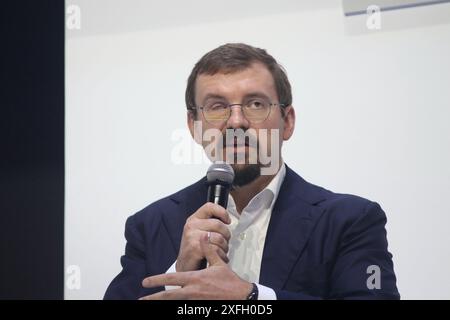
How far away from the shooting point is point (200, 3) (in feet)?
8.14

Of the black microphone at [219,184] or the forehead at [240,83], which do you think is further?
the forehead at [240,83]

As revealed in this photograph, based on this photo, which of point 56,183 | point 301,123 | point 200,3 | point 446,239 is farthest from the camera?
point 56,183

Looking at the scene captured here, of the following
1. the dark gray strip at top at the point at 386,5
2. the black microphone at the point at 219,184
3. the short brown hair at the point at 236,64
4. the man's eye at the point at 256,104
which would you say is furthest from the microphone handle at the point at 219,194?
the dark gray strip at top at the point at 386,5

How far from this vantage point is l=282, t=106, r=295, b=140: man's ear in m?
2.28

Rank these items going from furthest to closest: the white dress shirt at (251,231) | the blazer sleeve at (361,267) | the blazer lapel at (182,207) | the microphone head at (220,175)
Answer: the blazer lapel at (182,207), the white dress shirt at (251,231), the blazer sleeve at (361,267), the microphone head at (220,175)

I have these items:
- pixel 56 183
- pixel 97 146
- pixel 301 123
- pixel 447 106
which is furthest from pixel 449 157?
pixel 56 183

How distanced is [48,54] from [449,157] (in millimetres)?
1801

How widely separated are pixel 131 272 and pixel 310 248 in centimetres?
68

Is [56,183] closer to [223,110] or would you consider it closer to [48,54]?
[48,54]

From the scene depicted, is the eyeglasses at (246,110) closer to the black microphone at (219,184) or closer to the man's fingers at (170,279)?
the black microphone at (219,184)

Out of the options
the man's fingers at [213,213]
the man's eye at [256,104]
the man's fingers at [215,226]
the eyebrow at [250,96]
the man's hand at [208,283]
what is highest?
the eyebrow at [250,96]

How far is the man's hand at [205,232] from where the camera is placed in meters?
1.79

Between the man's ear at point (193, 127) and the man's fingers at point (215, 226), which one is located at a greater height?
the man's ear at point (193, 127)

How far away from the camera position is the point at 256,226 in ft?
7.18
